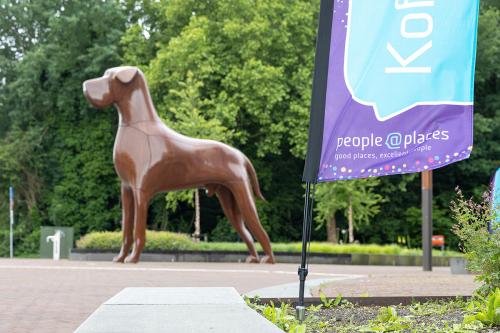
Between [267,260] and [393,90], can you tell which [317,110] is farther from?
[267,260]

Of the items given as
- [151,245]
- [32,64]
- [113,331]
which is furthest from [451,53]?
[32,64]

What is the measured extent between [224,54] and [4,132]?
36.8 feet

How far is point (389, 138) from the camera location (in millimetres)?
5746

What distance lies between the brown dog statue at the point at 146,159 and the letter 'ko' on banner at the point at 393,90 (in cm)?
1073

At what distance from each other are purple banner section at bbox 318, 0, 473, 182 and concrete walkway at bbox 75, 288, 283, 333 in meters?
1.30

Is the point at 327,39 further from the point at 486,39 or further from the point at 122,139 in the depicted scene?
the point at 486,39

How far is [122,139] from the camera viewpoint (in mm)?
16391

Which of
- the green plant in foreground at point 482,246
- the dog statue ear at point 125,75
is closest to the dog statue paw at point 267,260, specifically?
the dog statue ear at point 125,75

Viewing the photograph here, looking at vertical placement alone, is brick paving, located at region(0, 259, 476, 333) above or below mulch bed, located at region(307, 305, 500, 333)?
below

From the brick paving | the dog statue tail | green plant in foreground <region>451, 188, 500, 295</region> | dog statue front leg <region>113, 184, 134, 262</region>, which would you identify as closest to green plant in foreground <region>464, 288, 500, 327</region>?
green plant in foreground <region>451, 188, 500, 295</region>

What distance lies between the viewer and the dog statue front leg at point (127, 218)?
1670 cm

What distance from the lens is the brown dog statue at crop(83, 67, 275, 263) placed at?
16.3 metres

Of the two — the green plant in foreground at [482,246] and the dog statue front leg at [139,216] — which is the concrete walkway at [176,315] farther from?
the dog statue front leg at [139,216]

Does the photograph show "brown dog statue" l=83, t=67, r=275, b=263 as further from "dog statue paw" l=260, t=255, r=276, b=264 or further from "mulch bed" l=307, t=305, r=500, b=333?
"mulch bed" l=307, t=305, r=500, b=333
